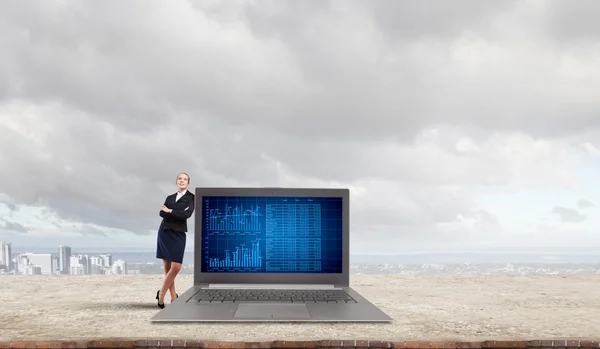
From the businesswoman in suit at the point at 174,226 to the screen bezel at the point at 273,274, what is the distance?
0.63ft

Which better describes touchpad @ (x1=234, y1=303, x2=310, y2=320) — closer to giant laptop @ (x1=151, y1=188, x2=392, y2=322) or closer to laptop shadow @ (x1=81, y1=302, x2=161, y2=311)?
giant laptop @ (x1=151, y1=188, x2=392, y2=322)

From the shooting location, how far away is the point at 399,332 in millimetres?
3154

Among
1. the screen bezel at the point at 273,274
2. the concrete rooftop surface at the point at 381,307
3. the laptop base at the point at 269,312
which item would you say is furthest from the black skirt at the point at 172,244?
the laptop base at the point at 269,312

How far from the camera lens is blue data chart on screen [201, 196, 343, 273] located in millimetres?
3943

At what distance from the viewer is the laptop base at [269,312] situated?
10.3ft

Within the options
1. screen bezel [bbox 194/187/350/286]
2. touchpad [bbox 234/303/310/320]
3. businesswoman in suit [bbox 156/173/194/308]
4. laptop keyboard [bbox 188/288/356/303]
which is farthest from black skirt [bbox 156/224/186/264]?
touchpad [bbox 234/303/310/320]

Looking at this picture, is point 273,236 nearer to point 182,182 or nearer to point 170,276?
point 182,182

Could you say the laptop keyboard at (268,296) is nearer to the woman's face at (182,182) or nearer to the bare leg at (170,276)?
the bare leg at (170,276)

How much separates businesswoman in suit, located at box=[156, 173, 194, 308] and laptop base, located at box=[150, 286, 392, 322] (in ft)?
2.76

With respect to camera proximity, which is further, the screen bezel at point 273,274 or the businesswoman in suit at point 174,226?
the businesswoman in suit at point 174,226

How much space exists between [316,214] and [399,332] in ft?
3.68

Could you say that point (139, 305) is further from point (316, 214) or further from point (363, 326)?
point (363, 326)

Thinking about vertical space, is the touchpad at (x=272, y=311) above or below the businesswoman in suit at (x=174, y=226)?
below

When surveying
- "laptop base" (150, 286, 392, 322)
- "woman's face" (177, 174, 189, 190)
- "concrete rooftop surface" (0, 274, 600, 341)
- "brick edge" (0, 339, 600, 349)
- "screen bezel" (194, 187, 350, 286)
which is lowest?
"concrete rooftop surface" (0, 274, 600, 341)
